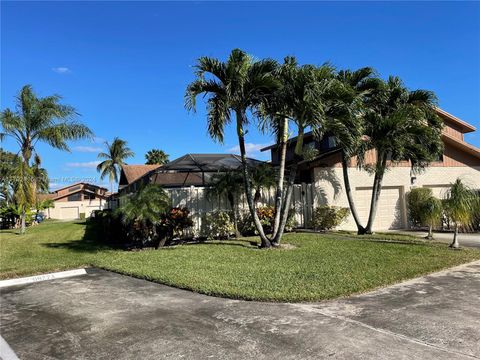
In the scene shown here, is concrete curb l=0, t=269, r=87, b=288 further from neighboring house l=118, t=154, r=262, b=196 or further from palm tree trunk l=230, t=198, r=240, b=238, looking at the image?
neighboring house l=118, t=154, r=262, b=196

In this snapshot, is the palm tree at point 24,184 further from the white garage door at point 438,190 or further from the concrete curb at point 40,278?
the white garage door at point 438,190

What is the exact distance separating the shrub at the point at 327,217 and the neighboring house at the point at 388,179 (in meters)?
0.63

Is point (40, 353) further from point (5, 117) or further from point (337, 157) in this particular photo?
point (5, 117)

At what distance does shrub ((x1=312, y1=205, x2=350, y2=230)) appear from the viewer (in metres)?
17.1

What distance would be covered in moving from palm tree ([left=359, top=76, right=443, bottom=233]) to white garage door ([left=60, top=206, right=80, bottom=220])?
5754 cm

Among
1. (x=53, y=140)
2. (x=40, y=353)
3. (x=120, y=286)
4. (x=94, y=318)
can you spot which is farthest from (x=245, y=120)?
(x=53, y=140)

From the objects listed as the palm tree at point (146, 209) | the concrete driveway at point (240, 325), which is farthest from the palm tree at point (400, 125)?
the concrete driveway at point (240, 325)

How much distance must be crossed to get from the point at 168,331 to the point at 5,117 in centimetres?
1850

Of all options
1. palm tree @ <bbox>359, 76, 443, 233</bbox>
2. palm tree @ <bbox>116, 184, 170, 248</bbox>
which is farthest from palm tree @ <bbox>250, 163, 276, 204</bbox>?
palm tree @ <bbox>359, 76, 443, 233</bbox>

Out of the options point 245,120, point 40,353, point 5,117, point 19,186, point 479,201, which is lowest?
point 40,353

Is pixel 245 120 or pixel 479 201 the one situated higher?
pixel 245 120

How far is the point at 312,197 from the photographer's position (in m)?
17.7

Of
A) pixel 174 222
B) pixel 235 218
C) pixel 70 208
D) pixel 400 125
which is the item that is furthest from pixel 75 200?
pixel 400 125

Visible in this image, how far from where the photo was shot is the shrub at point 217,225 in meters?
15.0
